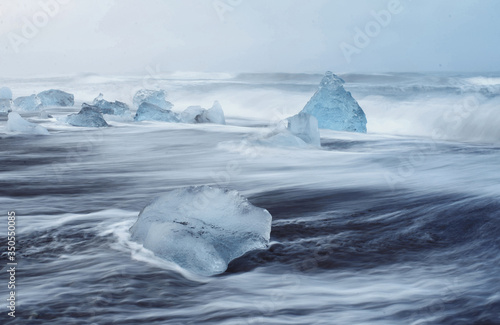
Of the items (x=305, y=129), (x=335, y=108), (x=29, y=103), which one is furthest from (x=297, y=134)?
(x=29, y=103)

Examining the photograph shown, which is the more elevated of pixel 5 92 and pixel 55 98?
pixel 5 92

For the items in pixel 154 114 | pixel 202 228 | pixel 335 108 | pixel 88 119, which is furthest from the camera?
pixel 154 114

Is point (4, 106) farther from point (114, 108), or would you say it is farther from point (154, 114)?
point (154, 114)

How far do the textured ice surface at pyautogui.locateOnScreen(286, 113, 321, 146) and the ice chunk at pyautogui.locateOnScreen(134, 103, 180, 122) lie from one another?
4.62m

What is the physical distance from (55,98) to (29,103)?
169 cm

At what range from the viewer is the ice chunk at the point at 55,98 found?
1769cm

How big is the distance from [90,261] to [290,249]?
97 centimetres

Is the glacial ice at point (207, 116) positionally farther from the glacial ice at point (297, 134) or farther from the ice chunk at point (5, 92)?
the ice chunk at point (5, 92)

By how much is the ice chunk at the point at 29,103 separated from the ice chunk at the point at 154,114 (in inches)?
211

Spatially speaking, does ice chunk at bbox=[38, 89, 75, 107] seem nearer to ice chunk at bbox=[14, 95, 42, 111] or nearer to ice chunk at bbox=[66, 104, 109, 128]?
ice chunk at bbox=[14, 95, 42, 111]

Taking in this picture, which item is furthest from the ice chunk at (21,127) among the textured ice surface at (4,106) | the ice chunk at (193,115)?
the textured ice surface at (4,106)

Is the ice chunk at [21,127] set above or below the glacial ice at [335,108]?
below

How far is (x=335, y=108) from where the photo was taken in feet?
35.1

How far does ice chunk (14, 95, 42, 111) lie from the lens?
16163mm
